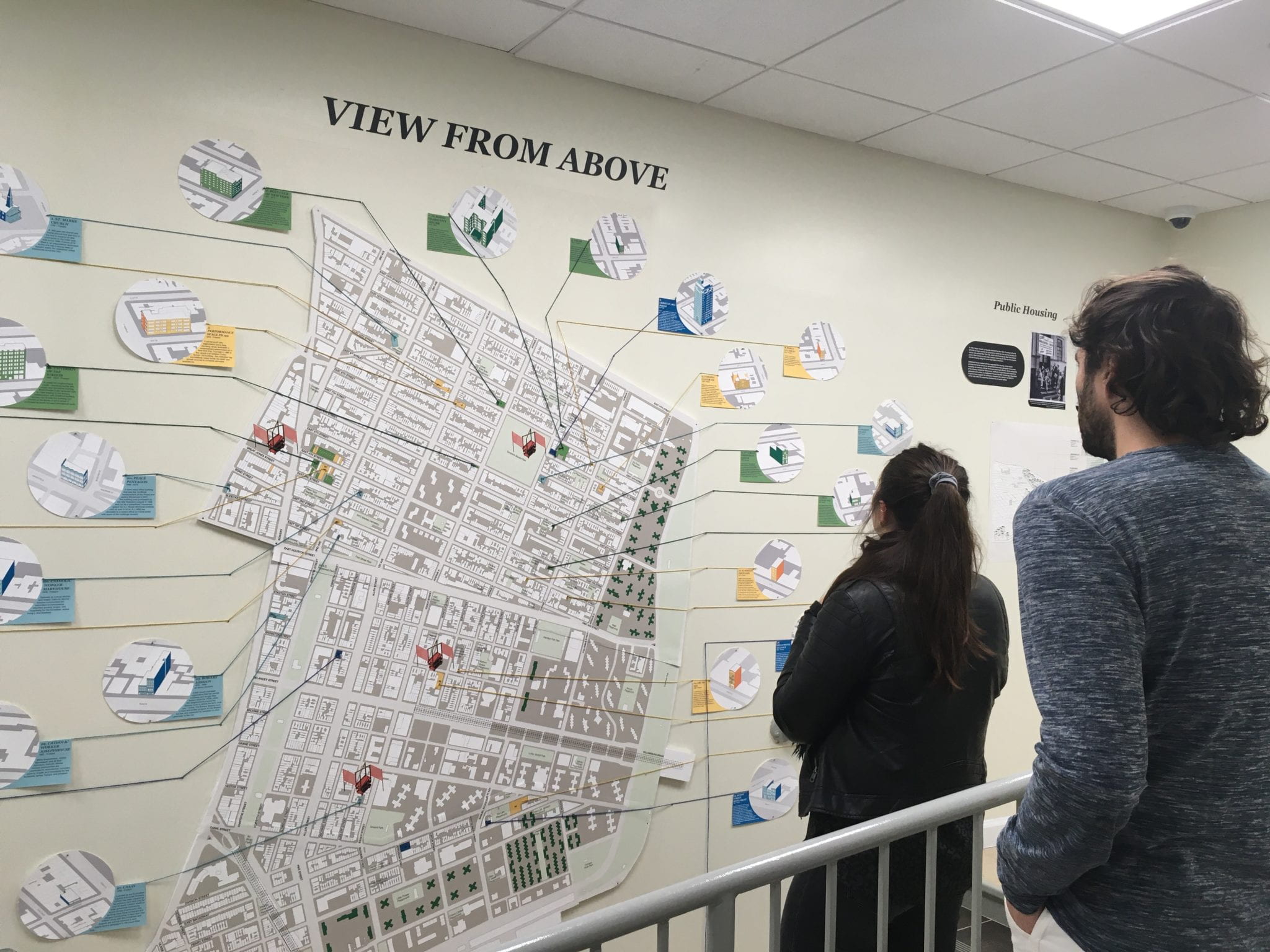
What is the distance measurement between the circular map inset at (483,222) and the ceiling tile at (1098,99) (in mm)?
1372

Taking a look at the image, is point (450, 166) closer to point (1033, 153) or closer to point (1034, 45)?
point (1034, 45)

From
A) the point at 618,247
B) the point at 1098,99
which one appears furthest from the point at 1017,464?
the point at 618,247

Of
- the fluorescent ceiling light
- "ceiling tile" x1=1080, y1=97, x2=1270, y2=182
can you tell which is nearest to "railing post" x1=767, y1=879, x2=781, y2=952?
the fluorescent ceiling light

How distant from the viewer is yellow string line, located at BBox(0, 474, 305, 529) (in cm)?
198

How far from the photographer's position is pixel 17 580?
1949 millimetres

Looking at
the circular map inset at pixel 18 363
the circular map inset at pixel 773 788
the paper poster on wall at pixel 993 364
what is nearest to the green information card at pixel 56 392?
the circular map inset at pixel 18 363

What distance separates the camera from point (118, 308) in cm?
204

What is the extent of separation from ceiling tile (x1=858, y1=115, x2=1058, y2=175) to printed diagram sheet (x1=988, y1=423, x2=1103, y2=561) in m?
0.95

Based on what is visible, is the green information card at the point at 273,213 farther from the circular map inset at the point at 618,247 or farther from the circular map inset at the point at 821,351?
the circular map inset at the point at 821,351

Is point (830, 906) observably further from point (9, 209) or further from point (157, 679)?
point (9, 209)

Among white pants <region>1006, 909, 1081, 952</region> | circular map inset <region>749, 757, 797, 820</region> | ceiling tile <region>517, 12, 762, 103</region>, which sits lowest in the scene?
circular map inset <region>749, 757, 797, 820</region>

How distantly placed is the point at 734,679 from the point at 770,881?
59.5 inches

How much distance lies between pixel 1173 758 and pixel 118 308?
2.08 meters

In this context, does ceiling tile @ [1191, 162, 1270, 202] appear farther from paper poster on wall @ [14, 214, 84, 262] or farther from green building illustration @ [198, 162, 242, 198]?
paper poster on wall @ [14, 214, 84, 262]
